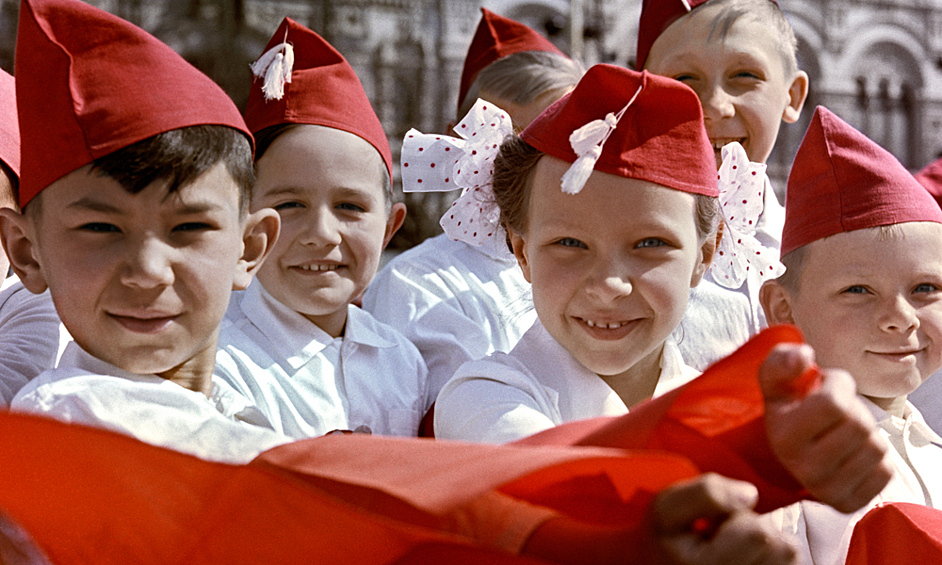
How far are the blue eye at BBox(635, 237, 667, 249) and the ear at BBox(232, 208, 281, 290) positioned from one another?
0.66 metres

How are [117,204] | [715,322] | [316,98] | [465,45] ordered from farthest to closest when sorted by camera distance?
[465,45] < [715,322] < [316,98] < [117,204]

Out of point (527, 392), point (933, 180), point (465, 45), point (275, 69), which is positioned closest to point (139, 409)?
point (527, 392)

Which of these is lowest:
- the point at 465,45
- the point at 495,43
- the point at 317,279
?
the point at 317,279

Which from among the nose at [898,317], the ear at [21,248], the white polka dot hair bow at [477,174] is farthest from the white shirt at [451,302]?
the ear at [21,248]

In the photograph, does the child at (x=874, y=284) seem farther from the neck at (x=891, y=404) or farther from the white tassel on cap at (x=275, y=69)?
the white tassel on cap at (x=275, y=69)

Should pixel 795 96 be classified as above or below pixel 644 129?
above

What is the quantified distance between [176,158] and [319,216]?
26.5 inches

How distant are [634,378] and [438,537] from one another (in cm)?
90

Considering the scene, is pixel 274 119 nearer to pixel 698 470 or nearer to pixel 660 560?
pixel 698 470

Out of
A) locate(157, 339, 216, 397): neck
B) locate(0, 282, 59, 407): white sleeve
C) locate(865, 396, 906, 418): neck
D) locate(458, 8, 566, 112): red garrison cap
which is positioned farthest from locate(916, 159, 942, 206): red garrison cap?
locate(0, 282, 59, 407): white sleeve

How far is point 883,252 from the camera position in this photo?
79.4 inches

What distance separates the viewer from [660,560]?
889 mm

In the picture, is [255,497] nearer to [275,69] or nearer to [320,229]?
[320,229]

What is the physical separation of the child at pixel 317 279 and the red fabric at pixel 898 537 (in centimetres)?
100
